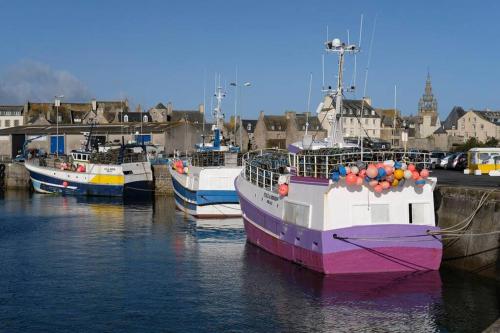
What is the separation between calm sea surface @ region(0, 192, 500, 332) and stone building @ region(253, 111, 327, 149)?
85797 mm

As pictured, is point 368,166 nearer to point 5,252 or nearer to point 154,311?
point 154,311

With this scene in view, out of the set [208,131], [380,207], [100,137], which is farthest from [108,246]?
[208,131]

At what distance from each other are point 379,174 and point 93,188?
49659 mm

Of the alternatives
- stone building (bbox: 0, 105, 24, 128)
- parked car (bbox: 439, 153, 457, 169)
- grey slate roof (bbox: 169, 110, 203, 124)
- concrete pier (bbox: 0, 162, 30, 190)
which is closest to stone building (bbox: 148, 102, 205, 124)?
grey slate roof (bbox: 169, 110, 203, 124)

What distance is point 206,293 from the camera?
86.1 ft

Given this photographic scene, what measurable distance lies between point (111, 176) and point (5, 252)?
3485cm

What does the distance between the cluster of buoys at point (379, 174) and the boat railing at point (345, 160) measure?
83cm

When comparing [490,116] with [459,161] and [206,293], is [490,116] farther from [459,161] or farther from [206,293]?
[206,293]

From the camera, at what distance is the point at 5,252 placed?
35.2 metres

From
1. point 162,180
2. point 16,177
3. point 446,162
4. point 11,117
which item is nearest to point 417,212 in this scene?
point 446,162

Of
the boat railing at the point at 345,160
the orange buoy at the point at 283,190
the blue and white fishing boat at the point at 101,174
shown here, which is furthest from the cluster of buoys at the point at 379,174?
the blue and white fishing boat at the point at 101,174

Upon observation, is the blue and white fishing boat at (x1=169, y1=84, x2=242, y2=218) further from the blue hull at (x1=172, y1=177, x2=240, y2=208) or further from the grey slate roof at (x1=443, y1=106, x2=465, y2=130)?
the grey slate roof at (x1=443, y1=106, x2=465, y2=130)

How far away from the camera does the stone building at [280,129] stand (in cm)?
12356

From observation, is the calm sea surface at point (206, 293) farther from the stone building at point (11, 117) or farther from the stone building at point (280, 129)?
the stone building at point (11, 117)
